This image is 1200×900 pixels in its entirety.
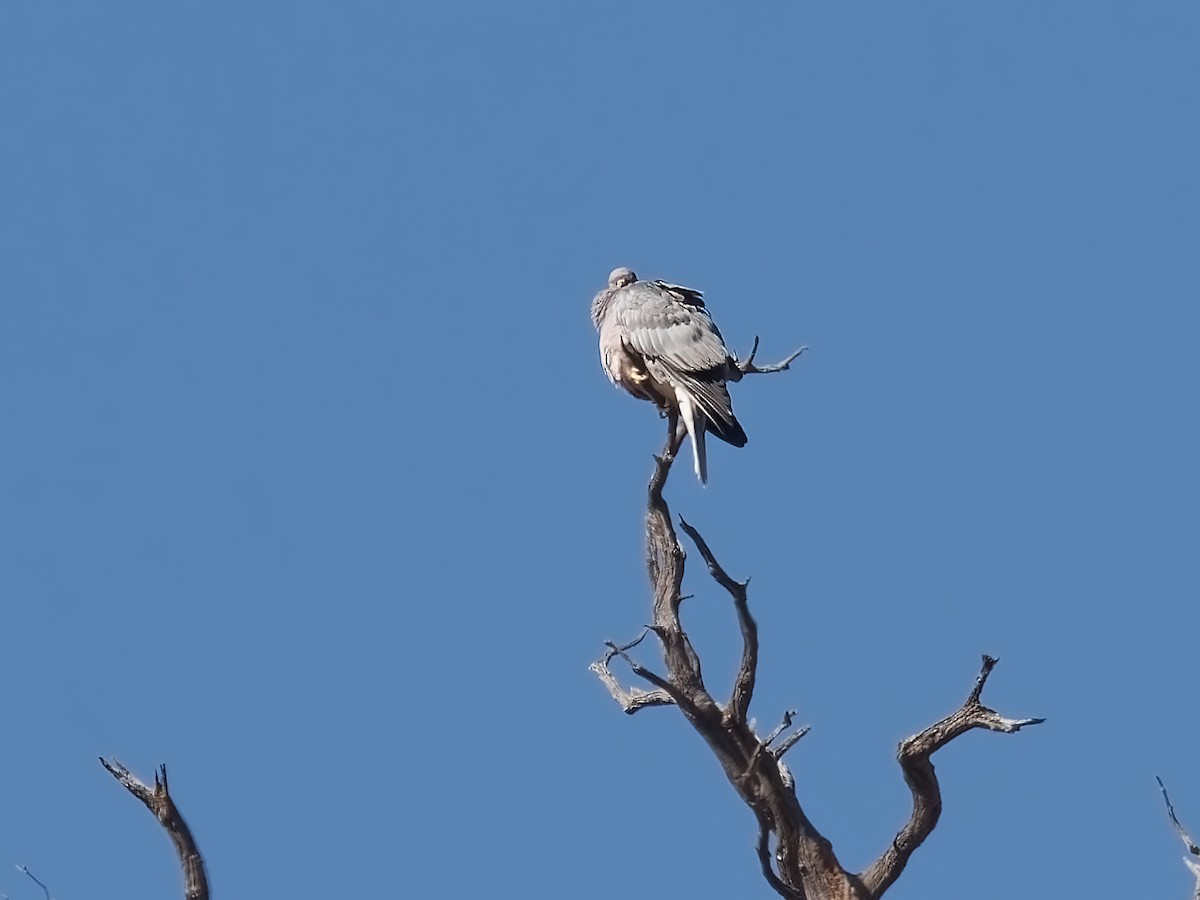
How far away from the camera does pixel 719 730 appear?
10.0 meters

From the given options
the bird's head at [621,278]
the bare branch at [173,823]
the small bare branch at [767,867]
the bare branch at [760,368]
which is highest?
the bird's head at [621,278]

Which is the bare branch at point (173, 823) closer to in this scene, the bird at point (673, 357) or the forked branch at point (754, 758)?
the forked branch at point (754, 758)

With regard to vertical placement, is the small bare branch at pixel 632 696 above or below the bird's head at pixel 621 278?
below

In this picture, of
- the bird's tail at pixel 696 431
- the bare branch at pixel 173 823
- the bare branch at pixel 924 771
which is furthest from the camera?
the bird's tail at pixel 696 431

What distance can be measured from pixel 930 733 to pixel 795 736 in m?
0.77

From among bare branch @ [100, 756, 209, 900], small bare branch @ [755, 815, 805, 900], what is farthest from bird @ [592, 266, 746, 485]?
bare branch @ [100, 756, 209, 900]

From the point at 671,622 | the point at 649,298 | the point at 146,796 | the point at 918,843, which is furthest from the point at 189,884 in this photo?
the point at 649,298

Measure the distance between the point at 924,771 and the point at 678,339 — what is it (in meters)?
3.27

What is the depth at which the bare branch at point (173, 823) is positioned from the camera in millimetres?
7840

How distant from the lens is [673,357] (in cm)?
1152

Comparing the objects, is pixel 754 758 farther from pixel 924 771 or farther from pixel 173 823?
pixel 173 823

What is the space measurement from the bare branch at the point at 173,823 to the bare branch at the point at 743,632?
2824 mm

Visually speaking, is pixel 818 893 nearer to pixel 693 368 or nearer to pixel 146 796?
pixel 693 368

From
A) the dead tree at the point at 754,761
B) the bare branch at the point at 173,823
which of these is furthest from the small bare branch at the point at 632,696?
the bare branch at the point at 173,823
